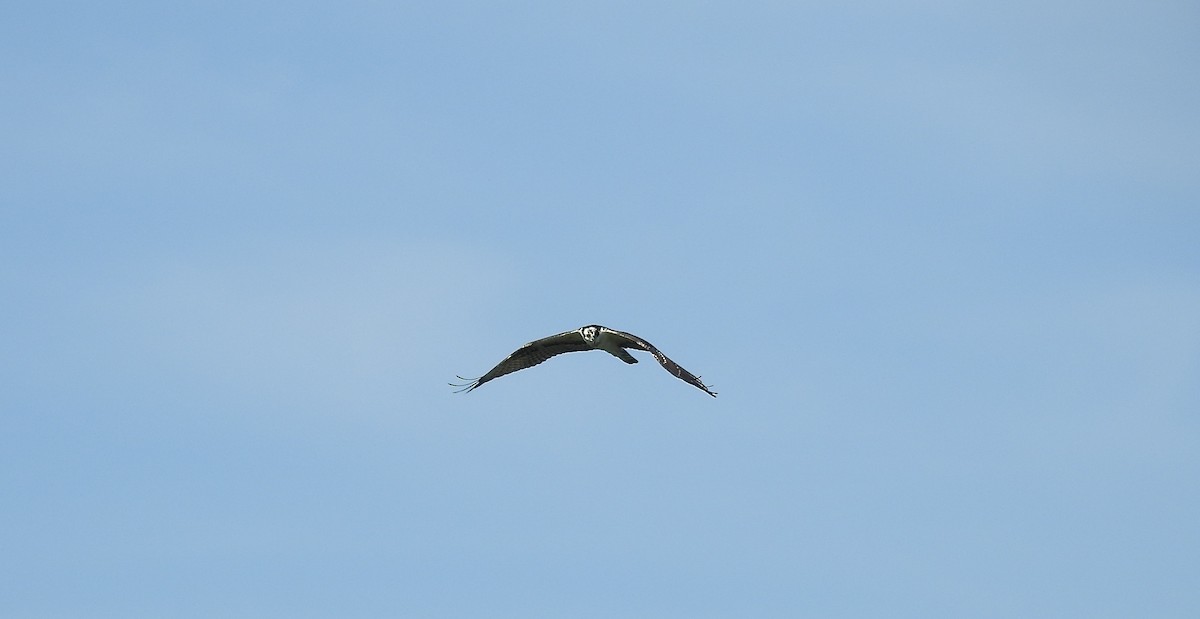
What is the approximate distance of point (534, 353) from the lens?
6369 centimetres

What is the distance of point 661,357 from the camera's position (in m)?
57.6

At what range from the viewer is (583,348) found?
62781 mm

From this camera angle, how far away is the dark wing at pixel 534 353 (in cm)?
6253

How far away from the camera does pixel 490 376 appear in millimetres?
63594

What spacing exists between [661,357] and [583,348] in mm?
5794

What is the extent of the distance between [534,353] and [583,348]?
1.99m

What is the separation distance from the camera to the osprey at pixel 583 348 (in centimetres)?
5741

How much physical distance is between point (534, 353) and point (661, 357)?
748 cm

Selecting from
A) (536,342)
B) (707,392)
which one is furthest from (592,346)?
(707,392)

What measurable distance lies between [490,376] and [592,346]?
4.45m

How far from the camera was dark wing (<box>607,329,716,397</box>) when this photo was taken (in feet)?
185

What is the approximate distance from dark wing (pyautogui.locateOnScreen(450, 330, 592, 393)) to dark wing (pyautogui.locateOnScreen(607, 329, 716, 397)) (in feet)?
11.5

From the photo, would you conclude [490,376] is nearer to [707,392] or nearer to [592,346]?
[592,346]

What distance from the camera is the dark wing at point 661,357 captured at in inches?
2215
